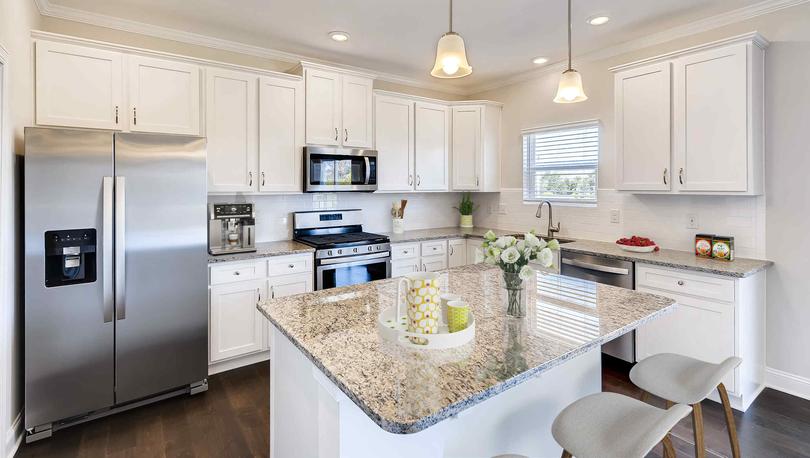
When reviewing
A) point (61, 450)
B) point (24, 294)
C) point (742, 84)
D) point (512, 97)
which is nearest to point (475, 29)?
point (512, 97)

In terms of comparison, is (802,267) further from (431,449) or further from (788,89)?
(431,449)

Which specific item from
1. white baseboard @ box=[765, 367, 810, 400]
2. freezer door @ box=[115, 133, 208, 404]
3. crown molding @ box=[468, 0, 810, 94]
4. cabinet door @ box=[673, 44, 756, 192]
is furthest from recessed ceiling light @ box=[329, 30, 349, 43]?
white baseboard @ box=[765, 367, 810, 400]

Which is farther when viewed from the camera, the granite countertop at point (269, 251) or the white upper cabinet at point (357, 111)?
the white upper cabinet at point (357, 111)

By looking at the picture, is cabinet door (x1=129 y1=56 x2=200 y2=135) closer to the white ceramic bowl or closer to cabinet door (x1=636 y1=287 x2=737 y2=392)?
the white ceramic bowl

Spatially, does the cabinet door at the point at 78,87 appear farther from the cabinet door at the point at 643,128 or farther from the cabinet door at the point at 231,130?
the cabinet door at the point at 643,128

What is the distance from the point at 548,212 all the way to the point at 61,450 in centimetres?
432

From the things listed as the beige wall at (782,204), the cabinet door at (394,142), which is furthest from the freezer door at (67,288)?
the beige wall at (782,204)

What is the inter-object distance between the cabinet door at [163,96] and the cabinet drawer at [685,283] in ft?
11.8

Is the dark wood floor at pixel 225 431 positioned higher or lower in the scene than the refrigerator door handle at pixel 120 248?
lower

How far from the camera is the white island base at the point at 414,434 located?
1.19 m

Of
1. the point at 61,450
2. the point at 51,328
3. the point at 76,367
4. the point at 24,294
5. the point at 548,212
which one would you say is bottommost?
the point at 61,450

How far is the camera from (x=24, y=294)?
7.63 feet

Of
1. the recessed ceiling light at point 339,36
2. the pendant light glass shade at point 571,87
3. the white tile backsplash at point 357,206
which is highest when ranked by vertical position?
the recessed ceiling light at point 339,36

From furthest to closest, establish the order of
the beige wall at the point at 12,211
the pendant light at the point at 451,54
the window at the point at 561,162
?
the window at the point at 561,162 < the beige wall at the point at 12,211 < the pendant light at the point at 451,54
